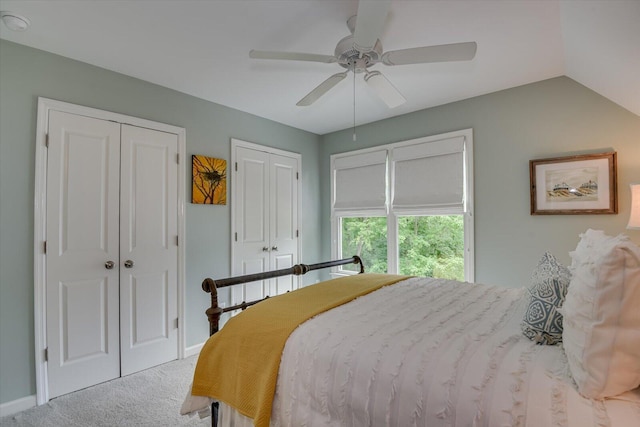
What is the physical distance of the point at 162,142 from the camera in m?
2.94

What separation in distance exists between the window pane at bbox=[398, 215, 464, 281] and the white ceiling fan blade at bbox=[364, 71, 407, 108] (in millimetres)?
1658

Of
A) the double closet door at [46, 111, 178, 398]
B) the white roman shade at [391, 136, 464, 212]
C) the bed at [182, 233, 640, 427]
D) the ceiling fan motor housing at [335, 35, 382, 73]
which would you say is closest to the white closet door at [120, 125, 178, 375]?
the double closet door at [46, 111, 178, 398]

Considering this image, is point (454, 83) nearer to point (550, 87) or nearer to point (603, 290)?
point (550, 87)

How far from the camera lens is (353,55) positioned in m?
1.92

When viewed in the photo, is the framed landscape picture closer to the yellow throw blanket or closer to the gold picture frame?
the yellow throw blanket

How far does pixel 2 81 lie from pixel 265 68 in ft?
6.08

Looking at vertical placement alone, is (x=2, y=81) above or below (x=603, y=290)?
above

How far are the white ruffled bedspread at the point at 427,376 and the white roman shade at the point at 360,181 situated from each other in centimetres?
250

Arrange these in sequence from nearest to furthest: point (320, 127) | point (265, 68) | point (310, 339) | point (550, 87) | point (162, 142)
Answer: point (310, 339) < point (265, 68) < point (550, 87) < point (162, 142) < point (320, 127)

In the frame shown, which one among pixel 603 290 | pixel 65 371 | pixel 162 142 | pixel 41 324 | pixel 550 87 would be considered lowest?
pixel 65 371

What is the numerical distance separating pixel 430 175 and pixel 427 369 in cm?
278

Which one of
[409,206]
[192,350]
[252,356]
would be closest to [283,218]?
[409,206]

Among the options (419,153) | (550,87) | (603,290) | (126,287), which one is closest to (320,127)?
(419,153)

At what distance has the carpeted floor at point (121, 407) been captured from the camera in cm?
203
